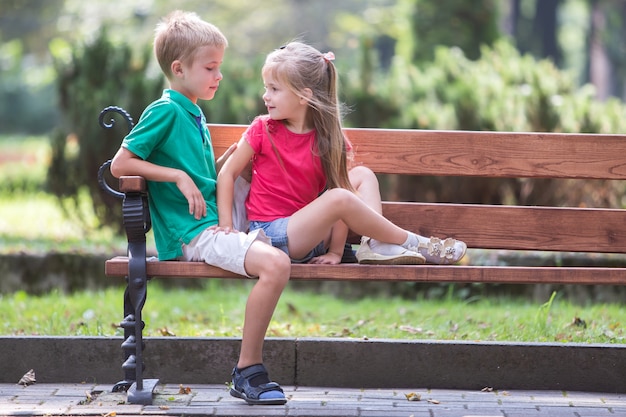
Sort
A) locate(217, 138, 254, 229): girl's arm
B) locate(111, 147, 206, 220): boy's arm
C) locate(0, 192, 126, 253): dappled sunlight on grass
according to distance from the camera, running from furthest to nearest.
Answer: locate(0, 192, 126, 253): dappled sunlight on grass → locate(217, 138, 254, 229): girl's arm → locate(111, 147, 206, 220): boy's arm

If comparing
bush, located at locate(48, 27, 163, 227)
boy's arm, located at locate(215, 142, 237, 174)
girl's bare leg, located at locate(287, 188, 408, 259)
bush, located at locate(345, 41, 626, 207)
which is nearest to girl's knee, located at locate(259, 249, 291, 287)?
girl's bare leg, located at locate(287, 188, 408, 259)

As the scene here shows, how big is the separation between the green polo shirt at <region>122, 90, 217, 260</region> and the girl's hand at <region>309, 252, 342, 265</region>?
0.43m

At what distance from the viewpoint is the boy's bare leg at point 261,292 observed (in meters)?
3.51

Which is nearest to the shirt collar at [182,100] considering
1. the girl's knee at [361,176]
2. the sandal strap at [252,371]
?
the girl's knee at [361,176]

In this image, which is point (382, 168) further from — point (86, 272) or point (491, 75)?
point (491, 75)

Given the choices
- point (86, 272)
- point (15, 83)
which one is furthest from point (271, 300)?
point (15, 83)

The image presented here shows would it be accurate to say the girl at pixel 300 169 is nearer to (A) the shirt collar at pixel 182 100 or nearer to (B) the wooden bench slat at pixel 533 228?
(A) the shirt collar at pixel 182 100

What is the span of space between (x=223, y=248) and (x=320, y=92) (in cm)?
78

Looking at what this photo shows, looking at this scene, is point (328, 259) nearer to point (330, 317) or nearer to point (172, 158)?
point (172, 158)

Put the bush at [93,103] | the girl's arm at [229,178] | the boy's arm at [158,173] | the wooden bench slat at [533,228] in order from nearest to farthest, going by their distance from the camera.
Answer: the boy's arm at [158,173] → the girl's arm at [229,178] → the wooden bench slat at [533,228] → the bush at [93,103]

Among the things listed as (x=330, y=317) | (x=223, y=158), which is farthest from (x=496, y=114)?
(x=223, y=158)

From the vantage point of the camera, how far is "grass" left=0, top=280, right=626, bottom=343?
15.0ft

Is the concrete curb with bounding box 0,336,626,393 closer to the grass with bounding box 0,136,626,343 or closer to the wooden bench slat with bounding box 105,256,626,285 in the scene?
the grass with bounding box 0,136,626,343

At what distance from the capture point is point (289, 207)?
388 cm
